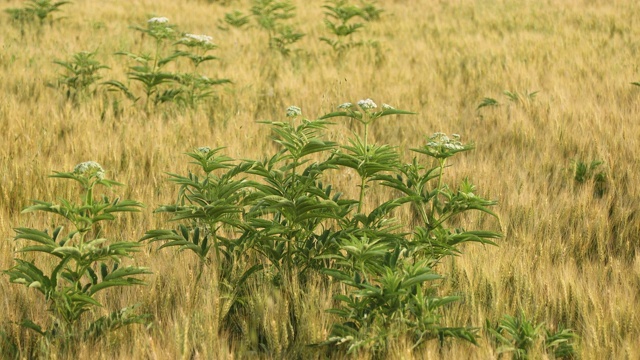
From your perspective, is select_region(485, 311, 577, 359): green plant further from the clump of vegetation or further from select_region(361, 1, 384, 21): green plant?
select_region(361, 1, 384, 21): green plant

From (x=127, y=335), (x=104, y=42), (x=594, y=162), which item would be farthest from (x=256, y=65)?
(x=127, y=335)

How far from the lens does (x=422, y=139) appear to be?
4848mm

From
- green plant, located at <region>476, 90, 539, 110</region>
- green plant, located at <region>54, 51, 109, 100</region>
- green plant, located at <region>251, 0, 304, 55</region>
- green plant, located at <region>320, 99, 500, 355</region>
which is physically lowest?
green plant, located at <region>320, 99, 500, 355</region>

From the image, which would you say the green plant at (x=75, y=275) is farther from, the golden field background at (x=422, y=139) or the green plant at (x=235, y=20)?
the green plant at (x=235, y=20)

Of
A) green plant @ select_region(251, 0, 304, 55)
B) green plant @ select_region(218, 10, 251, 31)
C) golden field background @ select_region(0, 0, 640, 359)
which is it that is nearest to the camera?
golden field background @ select_region(0, 0, 640, 359)

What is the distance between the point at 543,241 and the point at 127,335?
6.70 ft

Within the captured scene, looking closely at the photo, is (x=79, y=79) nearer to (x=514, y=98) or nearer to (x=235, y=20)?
Result: (x=514, y=98)

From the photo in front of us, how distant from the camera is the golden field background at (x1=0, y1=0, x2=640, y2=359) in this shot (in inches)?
94.8

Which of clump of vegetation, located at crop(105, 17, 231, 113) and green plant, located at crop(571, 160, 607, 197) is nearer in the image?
green plant, located at crop(571, 160, 607, 197)

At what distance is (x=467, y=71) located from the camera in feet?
22.5

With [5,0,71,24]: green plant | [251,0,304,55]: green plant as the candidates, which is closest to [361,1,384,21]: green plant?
[251,0,304,55]: green plant

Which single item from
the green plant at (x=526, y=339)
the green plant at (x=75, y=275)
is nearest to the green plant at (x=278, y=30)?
the green plant at (x=75, y=275)

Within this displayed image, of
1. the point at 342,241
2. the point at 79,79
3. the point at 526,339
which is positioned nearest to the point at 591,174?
the point at 526,339

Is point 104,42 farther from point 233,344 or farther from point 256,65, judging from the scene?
point 233,344
